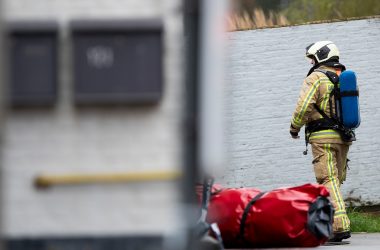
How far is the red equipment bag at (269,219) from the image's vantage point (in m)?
8.83

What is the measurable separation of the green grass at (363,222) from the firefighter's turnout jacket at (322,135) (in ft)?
5.04

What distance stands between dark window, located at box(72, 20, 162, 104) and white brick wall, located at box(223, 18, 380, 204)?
31.0 ft

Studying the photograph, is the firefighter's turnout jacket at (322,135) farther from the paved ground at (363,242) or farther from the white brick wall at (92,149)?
the white brick wall at (92,149)

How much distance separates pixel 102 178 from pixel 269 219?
4.68 meters

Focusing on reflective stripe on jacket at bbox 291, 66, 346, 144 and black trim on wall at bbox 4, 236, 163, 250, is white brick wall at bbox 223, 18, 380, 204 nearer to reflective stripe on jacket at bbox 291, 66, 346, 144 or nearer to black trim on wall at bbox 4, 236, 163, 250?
reflective stripe on jacket at bbox 291, 66, 346, 144

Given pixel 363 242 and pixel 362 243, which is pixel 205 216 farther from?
pixel 363 242

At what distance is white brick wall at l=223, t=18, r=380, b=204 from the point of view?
45.2 feet

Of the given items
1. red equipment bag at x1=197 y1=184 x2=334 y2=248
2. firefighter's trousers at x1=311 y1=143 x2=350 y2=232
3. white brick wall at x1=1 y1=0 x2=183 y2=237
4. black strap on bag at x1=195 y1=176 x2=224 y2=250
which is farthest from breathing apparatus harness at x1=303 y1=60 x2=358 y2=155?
white brick wall at x1=1 y1=0 x2=183 y2=237

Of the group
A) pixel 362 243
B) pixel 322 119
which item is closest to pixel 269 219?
pixel 362 243

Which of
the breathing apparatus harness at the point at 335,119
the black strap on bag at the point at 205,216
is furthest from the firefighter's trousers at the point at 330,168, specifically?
the black strap on bag at the point at 205,216

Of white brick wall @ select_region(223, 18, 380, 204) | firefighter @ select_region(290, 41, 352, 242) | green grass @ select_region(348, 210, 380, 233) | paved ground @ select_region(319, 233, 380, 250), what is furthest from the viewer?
white brick wall @ select_region(223, 18, 380, 204)

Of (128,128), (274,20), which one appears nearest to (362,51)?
(274,20)

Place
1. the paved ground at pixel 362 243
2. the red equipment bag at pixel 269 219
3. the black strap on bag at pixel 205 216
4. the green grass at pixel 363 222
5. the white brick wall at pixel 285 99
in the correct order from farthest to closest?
the white brick wall at pixel 285 99 < the green grass at pixel 363 222 < the paved ground at pixel 362 243 < the red equipment bag at pixel 269 219 < the black strap on bag at pixel 205 216

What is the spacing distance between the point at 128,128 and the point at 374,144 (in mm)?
9832
